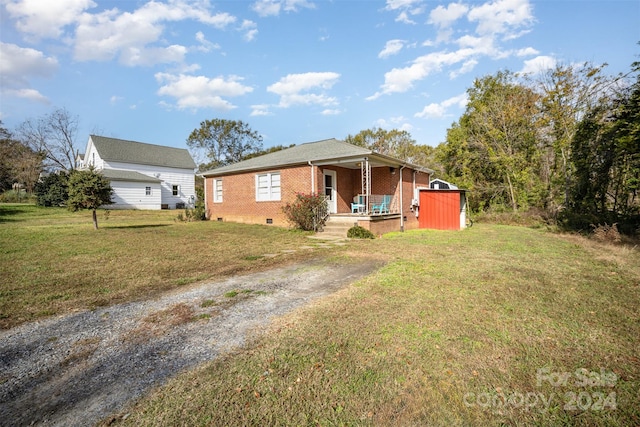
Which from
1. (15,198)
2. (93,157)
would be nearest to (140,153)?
(93,157)

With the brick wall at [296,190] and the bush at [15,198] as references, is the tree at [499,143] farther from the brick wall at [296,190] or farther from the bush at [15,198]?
the bush at [15,198]

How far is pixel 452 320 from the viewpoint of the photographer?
11.1 feet

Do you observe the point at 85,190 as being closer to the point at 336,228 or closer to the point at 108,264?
the point at 108,264

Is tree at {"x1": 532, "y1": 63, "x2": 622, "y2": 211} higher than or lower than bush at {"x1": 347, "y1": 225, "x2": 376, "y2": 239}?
higher

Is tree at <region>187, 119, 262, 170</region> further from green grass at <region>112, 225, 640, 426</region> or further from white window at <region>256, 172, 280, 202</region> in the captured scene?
green grass at <region>112, 225, 640, 426</region>

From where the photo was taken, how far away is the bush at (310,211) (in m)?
12.7

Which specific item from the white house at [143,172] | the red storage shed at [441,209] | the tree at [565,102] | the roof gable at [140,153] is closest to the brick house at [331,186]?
the red storage shed at [441,209]

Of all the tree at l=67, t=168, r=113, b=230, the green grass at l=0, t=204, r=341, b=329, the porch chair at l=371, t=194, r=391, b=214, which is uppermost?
the tree at l=67, t=168, r=113, b=230

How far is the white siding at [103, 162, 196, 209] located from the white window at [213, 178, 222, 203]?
14784mm

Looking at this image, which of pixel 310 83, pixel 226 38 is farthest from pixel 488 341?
pixel 310 83

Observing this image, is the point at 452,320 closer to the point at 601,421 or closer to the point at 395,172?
the point at 601,421

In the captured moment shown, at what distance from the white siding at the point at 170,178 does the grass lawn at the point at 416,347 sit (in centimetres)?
2645

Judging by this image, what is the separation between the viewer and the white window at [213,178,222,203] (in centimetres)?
1814

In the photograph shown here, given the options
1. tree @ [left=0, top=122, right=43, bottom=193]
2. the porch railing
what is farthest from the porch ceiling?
tree @ [left=0, top=122, right=43, bottom=193]
